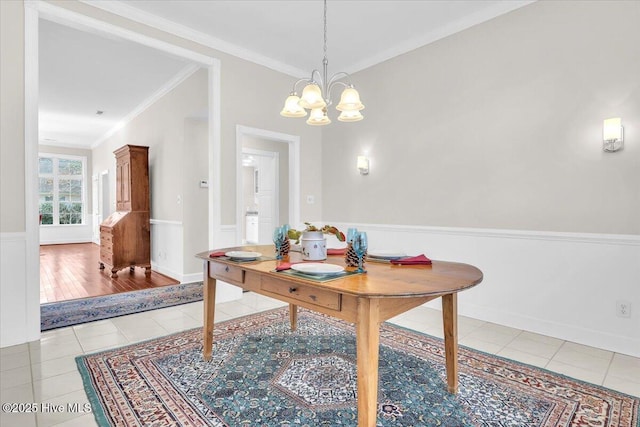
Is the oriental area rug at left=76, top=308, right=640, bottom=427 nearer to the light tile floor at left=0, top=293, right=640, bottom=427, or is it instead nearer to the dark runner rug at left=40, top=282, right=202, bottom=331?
the light tile floor at left=0, top=293, right=640, bottom=427

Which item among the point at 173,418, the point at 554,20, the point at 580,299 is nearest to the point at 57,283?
the point at 173,418

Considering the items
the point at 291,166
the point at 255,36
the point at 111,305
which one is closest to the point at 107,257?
the point at 111,305

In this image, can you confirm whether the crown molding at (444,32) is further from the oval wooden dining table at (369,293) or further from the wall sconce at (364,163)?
the oval wooden dining table at (369,293)

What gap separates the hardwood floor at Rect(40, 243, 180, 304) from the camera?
4.12 m

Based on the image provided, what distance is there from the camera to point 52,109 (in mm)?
6543

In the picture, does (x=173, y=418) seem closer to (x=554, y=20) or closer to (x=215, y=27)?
(x=215, y=27)

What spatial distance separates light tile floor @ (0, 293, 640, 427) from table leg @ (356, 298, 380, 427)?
1.37 meters

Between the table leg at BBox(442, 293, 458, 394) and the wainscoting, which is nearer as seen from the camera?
the table leg at BBox(442, 293, 458, 394)

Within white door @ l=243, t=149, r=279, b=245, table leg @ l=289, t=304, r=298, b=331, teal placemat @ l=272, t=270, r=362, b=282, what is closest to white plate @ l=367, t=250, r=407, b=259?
teal placemat @ l=272, t=270, r=362, b=282

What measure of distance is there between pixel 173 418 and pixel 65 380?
0.92 meters

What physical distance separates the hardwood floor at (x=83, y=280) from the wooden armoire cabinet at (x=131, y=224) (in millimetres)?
206

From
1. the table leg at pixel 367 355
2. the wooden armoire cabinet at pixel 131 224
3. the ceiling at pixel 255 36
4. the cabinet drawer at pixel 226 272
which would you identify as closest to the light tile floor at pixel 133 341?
the cabinet drawer at pixel 226 272

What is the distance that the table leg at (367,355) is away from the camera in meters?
1.32

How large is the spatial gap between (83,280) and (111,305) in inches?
66.4
